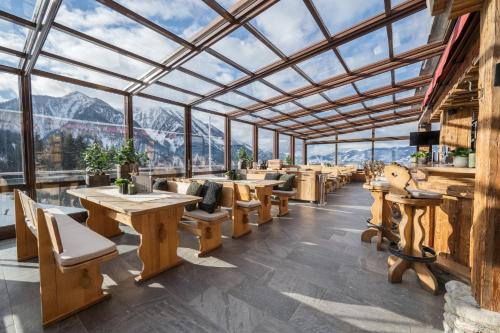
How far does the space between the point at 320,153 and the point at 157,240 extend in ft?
42.5

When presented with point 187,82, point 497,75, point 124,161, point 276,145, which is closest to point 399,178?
point 497,75

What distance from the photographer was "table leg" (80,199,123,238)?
3.05 metres

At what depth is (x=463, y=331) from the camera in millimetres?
1203

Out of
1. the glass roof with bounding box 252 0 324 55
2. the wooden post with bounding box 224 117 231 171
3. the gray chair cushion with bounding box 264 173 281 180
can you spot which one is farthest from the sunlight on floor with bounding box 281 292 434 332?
the wooden post with bounding box 224 117 231 171

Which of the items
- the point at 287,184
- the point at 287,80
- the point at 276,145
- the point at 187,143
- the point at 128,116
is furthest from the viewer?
the point at 276,145

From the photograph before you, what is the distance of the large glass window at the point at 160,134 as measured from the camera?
493 cm

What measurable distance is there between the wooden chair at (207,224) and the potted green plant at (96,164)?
87.6 inches

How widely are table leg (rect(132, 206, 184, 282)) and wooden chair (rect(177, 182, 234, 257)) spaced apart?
347mm

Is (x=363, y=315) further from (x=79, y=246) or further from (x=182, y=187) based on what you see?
(x=182, y=187)

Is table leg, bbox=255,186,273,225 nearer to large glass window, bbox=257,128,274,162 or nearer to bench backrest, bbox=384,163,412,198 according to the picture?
bench backrest, bbox=384,163,412,198

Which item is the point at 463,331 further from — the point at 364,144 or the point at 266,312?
the point at 364,144

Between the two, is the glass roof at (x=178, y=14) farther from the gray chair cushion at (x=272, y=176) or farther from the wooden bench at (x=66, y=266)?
the gray chair cushion at (x=272, y=176)

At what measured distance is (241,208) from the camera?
330cm

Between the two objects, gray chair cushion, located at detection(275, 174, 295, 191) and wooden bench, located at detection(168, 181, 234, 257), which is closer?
wooden bench, located at detection(168, 181, 234, 257)
